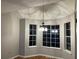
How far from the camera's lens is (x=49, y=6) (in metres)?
1.64

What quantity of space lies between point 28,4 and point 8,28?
450mm

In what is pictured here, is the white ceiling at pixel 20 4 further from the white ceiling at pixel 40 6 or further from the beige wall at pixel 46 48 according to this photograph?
the beige wall at pixel 46 48

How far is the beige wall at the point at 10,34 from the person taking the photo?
1.57 m

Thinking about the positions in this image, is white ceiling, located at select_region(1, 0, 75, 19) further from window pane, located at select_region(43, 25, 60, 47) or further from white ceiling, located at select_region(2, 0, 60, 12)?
window pane, located at select_region(43, 25, 60, 47)

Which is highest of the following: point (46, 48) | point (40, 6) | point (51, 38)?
point (40, 6)

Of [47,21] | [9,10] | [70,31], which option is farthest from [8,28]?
[70,31]

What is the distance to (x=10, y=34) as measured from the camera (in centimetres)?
160

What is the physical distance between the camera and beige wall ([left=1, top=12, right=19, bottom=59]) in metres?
1.57

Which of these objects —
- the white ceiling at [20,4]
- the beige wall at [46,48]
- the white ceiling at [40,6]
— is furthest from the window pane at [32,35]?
the white ceiling at [20,4]

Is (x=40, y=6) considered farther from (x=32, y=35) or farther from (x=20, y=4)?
(x=32, y=35)

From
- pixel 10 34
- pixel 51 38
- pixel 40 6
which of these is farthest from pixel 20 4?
pixel 51 38

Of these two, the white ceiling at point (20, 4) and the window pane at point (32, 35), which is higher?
the white ceiling at point (20, 4)

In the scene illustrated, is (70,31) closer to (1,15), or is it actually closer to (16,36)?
(16,36)

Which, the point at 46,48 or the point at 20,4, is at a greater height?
the point at 20,4
